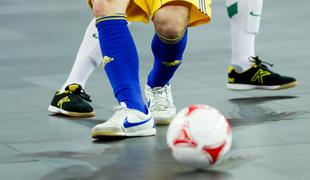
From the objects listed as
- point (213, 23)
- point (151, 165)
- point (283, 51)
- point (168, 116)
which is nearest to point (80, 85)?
point (168, 116)

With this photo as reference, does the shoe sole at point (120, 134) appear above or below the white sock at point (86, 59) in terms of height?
below

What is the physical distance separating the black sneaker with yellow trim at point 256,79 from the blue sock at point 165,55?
80cm

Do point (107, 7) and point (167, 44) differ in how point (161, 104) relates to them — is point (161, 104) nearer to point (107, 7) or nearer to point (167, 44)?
point (167, 44)

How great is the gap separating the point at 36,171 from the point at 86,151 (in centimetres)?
41

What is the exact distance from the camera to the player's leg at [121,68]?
4.73 meters

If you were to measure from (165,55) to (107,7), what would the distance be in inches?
18.0

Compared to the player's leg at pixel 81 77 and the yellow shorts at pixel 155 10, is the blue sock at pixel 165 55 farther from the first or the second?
the player's leg at pixel 81 77

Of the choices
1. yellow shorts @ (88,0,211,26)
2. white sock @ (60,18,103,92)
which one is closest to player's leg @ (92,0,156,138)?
yellow shorts @ (88,0,211,26)

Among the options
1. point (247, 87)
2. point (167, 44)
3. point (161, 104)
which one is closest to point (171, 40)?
point (167, 44)

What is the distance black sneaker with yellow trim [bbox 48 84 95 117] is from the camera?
17.4 ft

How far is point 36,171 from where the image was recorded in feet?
13.5

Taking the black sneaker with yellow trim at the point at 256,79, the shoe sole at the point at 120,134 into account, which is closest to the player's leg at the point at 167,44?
the shoe sole at the point at 120,134

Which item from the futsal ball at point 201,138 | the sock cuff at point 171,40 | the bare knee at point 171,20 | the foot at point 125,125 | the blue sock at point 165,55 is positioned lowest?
the foot at point 125,125

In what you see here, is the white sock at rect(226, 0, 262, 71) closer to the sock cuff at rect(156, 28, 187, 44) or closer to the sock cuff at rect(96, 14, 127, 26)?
the sock cuff at rect(156, 28, 187, 44)
